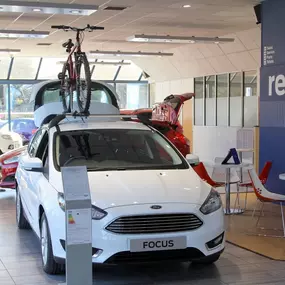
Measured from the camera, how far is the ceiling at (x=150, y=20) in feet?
32.2

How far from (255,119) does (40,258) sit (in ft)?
32.9

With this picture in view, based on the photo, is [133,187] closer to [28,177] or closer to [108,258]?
[108,258]

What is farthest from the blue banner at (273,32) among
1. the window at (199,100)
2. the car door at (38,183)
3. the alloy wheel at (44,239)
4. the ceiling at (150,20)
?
the window at (199,100)

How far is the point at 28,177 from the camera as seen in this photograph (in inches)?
230

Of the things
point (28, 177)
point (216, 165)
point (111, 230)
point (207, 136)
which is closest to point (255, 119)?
point (207, 136)

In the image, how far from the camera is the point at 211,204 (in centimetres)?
477

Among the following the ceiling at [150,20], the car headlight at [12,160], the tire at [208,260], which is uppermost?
the ceiling at [150,20]

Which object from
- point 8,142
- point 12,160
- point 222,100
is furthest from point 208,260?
point 222,100

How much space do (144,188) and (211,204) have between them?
0.58m

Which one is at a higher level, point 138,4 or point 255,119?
point 138,4

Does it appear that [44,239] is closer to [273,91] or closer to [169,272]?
[169,272]

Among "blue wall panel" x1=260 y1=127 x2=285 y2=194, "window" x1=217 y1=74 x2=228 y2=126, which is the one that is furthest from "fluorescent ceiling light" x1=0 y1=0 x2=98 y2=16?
"window" x1=217 y1=74 x2=228 y2=126

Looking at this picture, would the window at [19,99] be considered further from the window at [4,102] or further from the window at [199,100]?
the window at [199,100]

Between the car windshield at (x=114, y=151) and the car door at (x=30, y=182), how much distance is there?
0.41m
